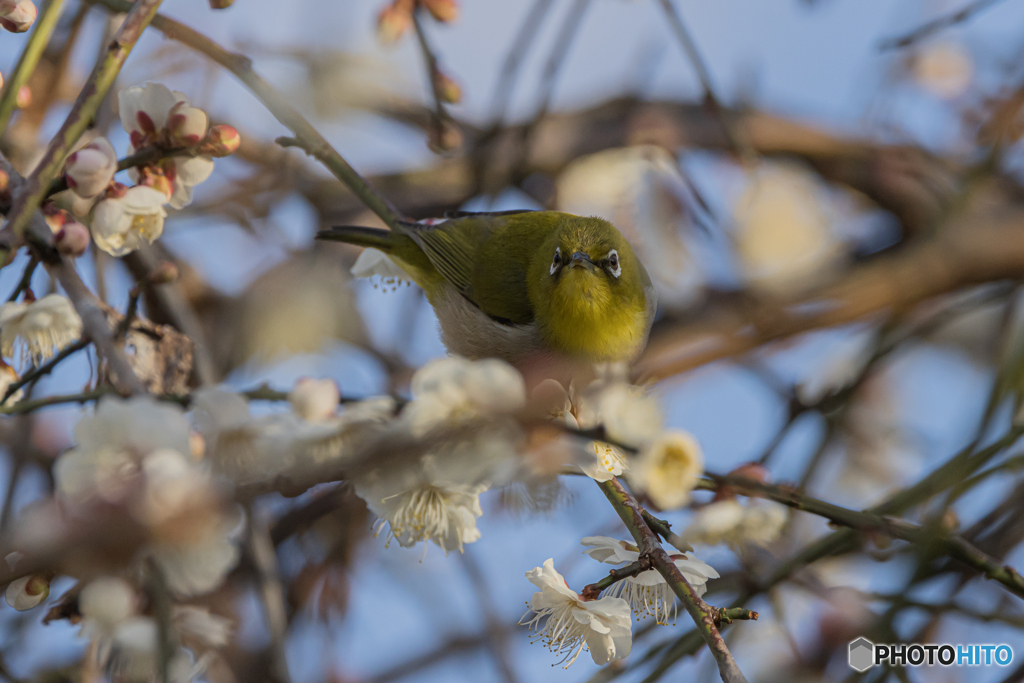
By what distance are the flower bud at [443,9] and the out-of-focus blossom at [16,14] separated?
55.1 inches

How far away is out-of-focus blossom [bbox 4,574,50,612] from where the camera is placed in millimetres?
1329

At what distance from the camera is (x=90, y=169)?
1.53 meters

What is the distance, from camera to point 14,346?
6.04 feet

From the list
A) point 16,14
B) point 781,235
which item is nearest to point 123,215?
point 16,14

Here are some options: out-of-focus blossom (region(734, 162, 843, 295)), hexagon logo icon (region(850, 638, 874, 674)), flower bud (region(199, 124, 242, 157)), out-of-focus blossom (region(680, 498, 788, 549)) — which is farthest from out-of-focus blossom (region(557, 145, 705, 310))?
flower bud (region(199, 124, 242, 157))

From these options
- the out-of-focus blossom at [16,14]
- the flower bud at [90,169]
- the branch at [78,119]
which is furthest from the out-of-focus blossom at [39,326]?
the out-of-focus blossom at [16,14]

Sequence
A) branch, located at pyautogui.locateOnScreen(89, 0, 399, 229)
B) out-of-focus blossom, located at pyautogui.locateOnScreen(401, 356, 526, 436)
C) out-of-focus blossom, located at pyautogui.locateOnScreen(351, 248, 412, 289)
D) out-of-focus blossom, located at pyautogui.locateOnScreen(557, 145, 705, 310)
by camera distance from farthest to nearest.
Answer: out-of-focus blossom, located at pyautogui.locateOnScreen(557, 145, 705, 310) < out-of-focus blossom, located at pyautogui.locateOnScreen(351, 248, 412, 289) < branch, located at pyautogui.locateOnScreen(89, 0, 399, 229) < out-of-focus blossom, located at pyautogui.locateOnScreen(401, 356, 526, 436)

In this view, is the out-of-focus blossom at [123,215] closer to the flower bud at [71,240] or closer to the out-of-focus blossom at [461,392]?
the flower bud at [71,240]

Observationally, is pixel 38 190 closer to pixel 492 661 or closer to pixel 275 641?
pixel 275 641

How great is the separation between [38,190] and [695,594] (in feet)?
4.23

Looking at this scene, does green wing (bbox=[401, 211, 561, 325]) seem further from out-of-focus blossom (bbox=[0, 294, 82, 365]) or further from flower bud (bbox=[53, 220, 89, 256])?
flower bud (bbox=[53, 220, 89, 256])

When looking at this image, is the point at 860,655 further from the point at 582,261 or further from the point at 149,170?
the point at 149,170

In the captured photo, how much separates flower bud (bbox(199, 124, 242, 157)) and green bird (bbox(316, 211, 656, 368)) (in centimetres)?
73

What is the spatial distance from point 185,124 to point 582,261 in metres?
1.27
